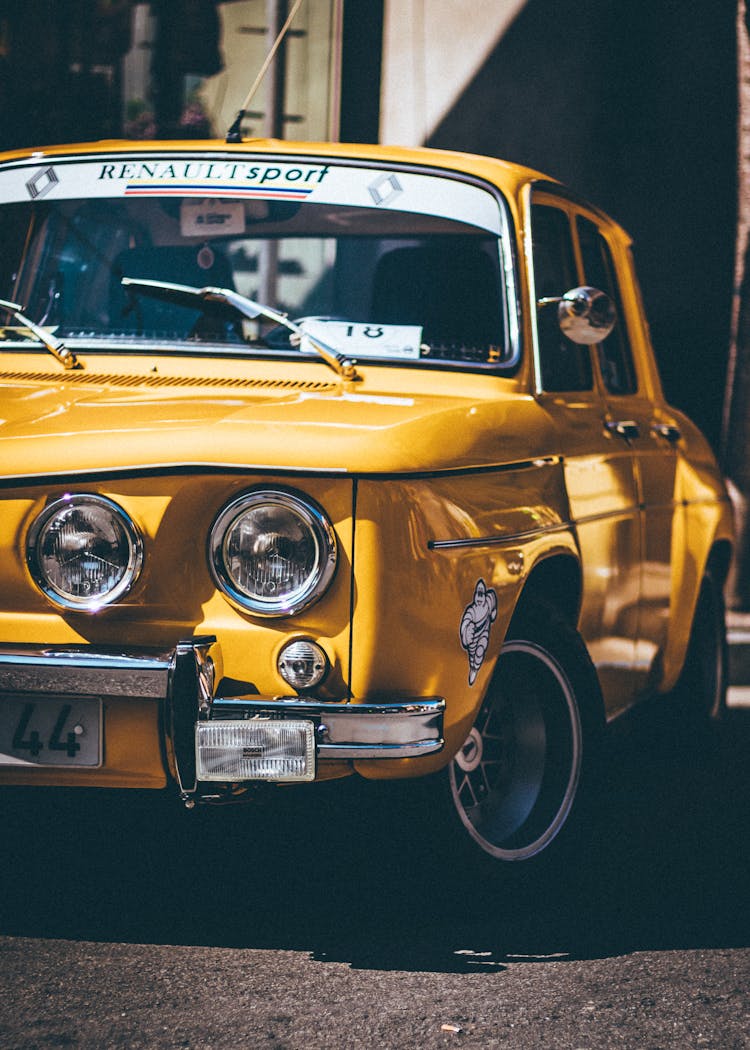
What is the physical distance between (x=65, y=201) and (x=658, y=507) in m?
2.02

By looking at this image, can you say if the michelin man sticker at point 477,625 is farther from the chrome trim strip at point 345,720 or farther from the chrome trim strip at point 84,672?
the chrome trim strip at point 84,672

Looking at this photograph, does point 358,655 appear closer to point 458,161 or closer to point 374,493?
point 374,493

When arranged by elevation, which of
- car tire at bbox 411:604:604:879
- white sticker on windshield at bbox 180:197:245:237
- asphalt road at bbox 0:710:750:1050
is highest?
white sticker on windshield at bbox 180:197:245:237

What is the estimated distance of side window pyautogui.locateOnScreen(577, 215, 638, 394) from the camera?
5.08 metres

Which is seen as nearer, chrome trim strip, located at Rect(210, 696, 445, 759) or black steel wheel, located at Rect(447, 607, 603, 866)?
chrome trim strip, located at Rect(210, 696, 445, 759)

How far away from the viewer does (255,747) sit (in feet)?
10.5

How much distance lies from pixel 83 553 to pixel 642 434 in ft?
7.54

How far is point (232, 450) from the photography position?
3289mm

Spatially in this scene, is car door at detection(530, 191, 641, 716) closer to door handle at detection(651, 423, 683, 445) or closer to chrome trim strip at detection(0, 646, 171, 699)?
door handle at detection(651, 423, 683, 445)

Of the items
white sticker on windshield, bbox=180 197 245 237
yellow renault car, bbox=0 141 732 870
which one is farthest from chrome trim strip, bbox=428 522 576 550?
white sticker on windshield, bbox=180 197 245 237

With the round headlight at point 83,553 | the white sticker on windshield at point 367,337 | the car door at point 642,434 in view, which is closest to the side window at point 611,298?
the car door at point 642,434

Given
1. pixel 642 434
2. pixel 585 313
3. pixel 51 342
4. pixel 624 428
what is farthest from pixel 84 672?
pixel 642 434

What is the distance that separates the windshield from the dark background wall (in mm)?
7590

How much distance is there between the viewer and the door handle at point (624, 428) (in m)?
4.79
